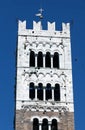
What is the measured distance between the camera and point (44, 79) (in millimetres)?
56531

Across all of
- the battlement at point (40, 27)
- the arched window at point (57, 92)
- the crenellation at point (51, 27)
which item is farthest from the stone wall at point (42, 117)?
the crenellation at point (51, 27)

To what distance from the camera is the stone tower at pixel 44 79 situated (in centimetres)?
5456

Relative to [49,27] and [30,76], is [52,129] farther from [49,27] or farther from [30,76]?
[49,27]

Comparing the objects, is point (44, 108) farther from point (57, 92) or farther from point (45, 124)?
point (57, 92)

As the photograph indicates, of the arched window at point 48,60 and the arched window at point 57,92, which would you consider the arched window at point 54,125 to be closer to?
the arched window at point 57,92

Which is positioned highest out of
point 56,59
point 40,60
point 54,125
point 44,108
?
point 56,59

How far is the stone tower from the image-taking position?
179ft

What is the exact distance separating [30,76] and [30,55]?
234 cm

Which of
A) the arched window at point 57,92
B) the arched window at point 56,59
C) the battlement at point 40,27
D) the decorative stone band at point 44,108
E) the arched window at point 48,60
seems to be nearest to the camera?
the decorative stone band at point 44,108

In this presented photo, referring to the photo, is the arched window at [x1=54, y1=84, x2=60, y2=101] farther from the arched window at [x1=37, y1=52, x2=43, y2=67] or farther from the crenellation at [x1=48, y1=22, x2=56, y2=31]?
the crenellation at [x1=48, y1=22, x2=56, y2=31]

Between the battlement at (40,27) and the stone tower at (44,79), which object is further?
the battlement at (40,27)

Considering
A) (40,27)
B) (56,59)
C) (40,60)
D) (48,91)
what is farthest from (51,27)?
(48,91)

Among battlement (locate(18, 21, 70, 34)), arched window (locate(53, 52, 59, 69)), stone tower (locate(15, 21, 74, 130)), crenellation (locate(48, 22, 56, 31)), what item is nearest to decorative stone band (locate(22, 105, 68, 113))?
stone tower (locate(15, 21, 74, 130))

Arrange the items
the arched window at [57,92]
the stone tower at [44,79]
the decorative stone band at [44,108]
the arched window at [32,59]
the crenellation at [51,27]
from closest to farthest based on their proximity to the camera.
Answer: the stone tower at [44,79] < the decorative stone band at [44,108] < the arched window at [57,92] < the arched window at [32,59] < the crenellation at [51,27]
